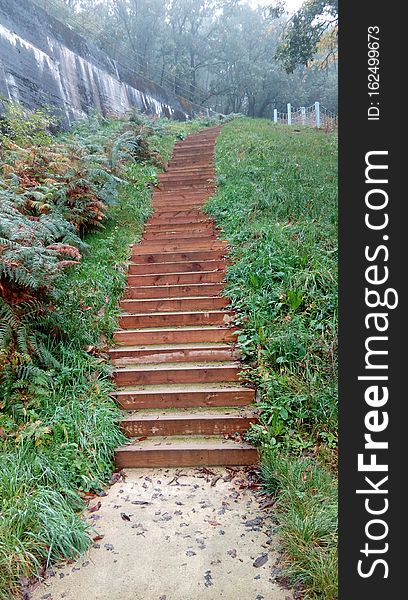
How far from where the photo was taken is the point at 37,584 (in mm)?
2123

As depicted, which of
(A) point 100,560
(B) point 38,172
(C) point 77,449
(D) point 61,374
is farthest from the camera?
(B) point 38,172

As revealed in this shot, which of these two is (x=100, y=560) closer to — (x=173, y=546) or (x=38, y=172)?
(x=173, y=546)

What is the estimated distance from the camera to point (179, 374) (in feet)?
12.5

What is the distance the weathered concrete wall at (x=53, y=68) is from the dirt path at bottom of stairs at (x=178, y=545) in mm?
7865

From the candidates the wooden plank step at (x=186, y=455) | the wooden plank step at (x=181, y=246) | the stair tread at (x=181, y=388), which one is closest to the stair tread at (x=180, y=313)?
the stair tread at (x=181, y=388)

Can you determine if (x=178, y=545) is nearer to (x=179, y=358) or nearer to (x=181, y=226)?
(x=179, y=358)

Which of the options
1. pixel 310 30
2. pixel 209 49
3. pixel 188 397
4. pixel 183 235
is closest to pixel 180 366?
pixel 188 397

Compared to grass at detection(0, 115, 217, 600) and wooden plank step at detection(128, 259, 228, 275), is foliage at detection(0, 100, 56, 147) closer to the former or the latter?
grass at detection(0, 115, 217, 600)

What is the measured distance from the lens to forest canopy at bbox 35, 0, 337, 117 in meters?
22.6

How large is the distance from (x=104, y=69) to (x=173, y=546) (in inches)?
563

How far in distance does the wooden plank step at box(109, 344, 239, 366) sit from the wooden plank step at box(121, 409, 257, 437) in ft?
2.11

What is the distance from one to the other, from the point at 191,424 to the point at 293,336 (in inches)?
46.3

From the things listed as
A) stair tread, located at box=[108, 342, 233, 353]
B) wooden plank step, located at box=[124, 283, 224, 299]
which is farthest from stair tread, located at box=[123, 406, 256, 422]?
wooden plank step, located at box=[124, 283, 224, 299]

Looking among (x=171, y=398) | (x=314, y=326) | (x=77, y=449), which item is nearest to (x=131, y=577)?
(x=77, y=449)
